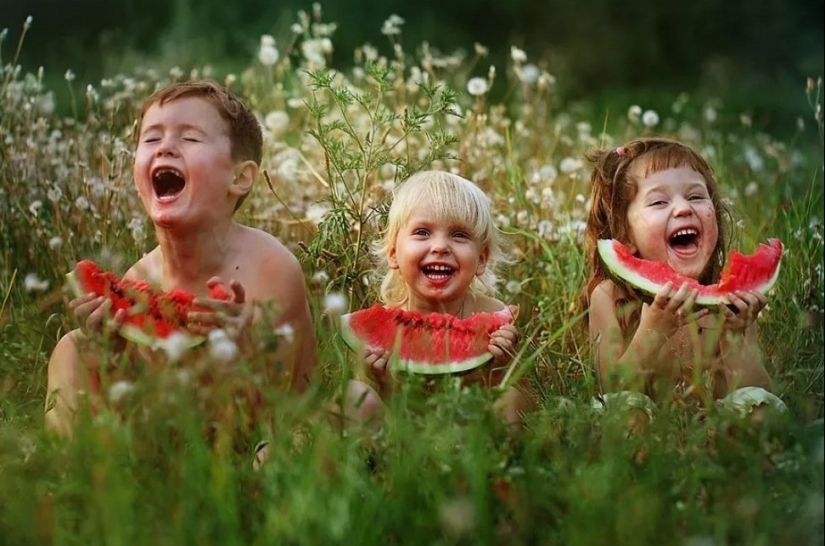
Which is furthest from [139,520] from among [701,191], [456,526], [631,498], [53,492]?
[701,191]

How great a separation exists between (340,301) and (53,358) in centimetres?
120

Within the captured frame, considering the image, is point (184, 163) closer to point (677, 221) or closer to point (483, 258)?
point (483, 258)

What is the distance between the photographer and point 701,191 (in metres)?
4.21

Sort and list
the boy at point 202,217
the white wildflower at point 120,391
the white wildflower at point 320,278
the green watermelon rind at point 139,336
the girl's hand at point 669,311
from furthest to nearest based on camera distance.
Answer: the white wildflower at point 320,278, the boy at point 202,217, the girl's hand at point 669,311, the green watermelon rind at point 139,336, the white wildflower at point 120,391

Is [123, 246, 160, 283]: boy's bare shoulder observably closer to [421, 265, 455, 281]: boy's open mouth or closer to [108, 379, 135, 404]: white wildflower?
[421, 265, 455, 281]: boy's open mouth

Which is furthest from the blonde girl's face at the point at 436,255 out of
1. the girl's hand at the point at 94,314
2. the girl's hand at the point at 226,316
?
the girl's hand at the point at 94,314

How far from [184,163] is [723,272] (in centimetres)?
169

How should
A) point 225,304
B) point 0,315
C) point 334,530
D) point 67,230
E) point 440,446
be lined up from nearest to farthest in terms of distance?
point 334,530 → point 440,446 → point 225,304 → point 0,315 → point 67,230

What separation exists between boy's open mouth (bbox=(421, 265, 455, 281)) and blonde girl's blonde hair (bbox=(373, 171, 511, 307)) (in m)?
0.15

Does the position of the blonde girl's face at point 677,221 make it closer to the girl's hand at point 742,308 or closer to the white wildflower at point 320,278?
the girl's hand at point 742,308

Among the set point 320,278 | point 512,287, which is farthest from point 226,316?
point 512,287

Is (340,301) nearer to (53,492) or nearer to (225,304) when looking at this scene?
(225,304)

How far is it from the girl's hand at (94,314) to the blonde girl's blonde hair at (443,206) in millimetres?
1038

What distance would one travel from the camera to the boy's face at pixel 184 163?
155 inches
